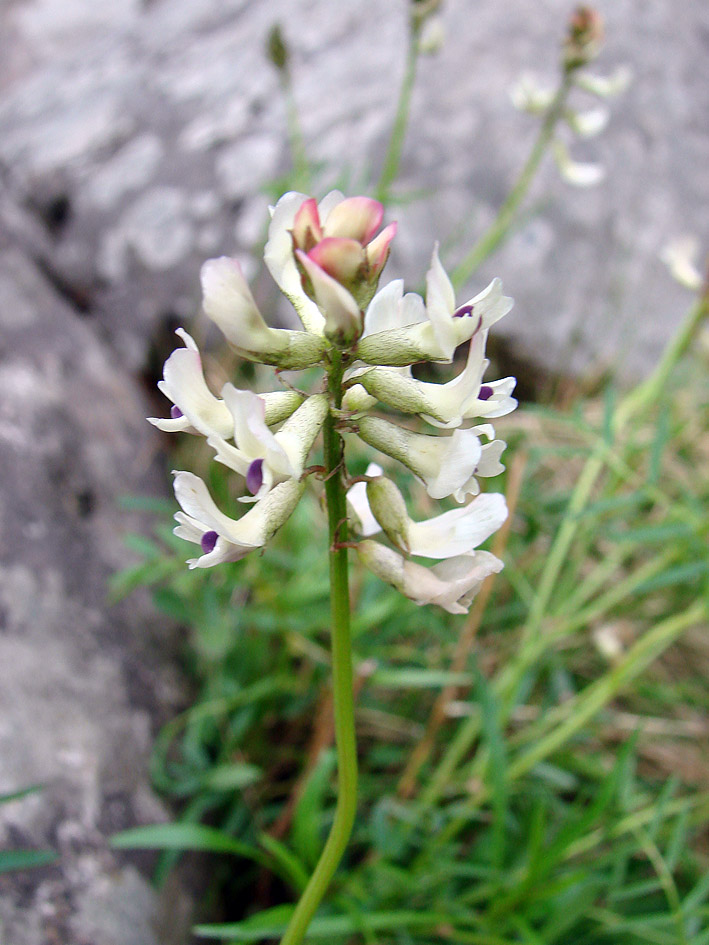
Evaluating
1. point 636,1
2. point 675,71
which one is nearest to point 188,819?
point 675,71

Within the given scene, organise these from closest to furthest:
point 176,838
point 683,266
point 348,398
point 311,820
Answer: point 348,398, point 176,838, point 311,820, point 683,266

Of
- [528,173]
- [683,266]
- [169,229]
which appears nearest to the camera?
[683,266]

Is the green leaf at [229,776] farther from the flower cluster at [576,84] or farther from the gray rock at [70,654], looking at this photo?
the flower cluster at [576,84]

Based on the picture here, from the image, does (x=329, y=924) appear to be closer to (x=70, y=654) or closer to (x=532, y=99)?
(x=70, y=654)

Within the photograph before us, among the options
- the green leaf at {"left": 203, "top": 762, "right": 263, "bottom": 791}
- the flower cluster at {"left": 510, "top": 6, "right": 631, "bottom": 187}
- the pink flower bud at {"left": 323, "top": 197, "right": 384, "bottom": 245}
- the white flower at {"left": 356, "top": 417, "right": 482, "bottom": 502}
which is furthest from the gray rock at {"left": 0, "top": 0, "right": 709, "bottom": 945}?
the pink flower bud at {"left": 323, "top": 197, "right": 384, "bottom": 245}

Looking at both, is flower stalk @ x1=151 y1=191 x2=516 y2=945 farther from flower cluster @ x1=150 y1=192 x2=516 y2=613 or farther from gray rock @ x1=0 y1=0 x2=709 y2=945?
gray rock @ x1=0 y1=0 x2=709 y2=945

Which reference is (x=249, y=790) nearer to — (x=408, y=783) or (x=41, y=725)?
(x=408, y=783)

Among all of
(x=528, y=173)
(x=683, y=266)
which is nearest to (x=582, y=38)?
(x=528, y=173)
